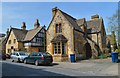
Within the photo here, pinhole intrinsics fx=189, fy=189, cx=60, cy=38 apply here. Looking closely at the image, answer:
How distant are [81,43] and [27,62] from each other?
11.1m

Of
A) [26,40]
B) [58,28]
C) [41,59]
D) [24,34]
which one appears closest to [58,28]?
[58,28]

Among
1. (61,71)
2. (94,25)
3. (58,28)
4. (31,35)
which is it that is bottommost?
(61,71)

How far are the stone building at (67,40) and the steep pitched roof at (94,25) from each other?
98cm

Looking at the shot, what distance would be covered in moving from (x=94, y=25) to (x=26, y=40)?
59.1 feet

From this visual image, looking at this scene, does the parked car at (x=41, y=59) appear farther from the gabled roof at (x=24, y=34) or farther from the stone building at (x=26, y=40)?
the gabled roof at (x=24, y=34)

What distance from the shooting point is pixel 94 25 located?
40188 mm

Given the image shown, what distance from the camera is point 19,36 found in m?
50.7

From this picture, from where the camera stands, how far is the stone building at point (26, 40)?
47.8m

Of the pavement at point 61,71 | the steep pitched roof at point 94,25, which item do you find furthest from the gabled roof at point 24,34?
the pavement at point 61,71

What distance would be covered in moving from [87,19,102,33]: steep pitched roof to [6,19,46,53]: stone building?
1270 cm

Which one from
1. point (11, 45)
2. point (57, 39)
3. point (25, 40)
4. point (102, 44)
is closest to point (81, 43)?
point (57, 39)

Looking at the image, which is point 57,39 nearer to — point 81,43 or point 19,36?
point 81,43

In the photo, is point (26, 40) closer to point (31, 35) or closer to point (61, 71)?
point (31, 35)

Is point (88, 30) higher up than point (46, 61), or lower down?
higher up
